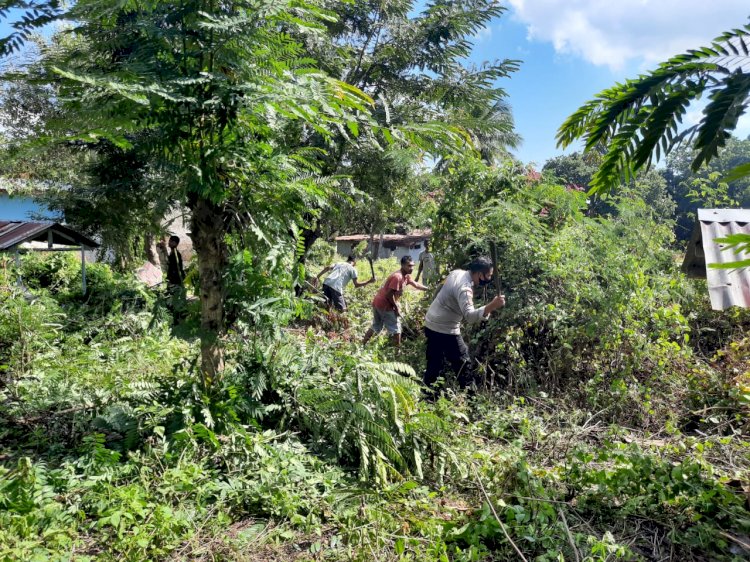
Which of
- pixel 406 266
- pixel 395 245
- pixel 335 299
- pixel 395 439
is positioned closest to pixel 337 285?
pixel 335 299

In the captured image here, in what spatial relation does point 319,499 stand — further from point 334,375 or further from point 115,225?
point 115,225

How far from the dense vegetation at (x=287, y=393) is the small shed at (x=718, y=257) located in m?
0.50

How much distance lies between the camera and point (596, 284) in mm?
5660

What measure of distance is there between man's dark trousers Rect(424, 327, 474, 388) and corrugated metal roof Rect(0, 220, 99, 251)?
652cm

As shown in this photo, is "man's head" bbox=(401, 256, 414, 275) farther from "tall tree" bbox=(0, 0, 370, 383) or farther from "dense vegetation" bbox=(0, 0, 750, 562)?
"tall tree" bbox=(0, 0, 370, 383)

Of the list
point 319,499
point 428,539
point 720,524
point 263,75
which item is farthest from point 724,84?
point 319,499

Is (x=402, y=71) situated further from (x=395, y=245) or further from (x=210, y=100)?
(x=395, y=245)

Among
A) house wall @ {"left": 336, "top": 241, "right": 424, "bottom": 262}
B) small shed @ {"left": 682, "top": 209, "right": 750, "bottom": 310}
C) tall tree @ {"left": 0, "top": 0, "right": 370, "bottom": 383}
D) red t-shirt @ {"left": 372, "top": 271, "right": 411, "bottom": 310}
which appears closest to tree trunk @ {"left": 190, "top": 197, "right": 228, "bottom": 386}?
tall tree @ {"left": 0, "top": 0, "right": 370, "bottom": 383}

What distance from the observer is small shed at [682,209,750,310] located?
502 cm

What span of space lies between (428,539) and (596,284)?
3.82m

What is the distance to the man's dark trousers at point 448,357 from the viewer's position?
5.54 meters

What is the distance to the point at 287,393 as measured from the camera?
4.04 metres

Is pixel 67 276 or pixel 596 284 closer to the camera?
pixel 596 284

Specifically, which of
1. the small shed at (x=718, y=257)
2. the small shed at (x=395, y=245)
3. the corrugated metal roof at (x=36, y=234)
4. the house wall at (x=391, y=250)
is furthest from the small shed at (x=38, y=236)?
the house wall at (x=391, y=250)
